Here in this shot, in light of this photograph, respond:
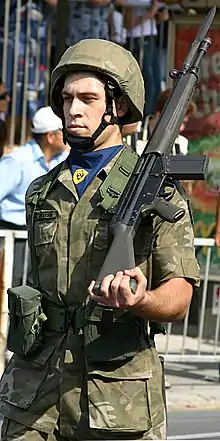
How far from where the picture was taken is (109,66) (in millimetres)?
3000

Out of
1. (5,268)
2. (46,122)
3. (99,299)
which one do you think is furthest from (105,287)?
(46,122)

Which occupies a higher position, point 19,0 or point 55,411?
point 19,0

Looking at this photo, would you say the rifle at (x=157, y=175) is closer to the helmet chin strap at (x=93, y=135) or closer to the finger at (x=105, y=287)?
the finger at (x=105, y=287)

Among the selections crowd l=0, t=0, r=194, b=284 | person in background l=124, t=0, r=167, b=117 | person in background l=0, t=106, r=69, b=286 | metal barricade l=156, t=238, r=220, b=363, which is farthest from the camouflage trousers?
person in background l=124, t=0, r=167, b=117

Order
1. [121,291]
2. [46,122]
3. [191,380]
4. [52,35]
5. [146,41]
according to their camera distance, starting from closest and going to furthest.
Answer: [121,291] → [46,122] → [191,380] → [52,35] → [146,41]

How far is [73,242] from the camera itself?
9.80 feet

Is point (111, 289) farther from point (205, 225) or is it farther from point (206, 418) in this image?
point (205, 225)

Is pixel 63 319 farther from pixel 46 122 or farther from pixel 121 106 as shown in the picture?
pixel 46 122

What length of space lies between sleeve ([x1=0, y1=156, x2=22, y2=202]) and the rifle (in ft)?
11.1

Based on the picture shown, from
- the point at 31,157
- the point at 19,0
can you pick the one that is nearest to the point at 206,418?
the point at 31,157

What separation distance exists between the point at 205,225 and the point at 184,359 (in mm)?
2066

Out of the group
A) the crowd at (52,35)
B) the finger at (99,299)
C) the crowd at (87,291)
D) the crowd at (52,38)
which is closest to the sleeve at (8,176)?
the crowd at (52,38)

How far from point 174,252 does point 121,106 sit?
505mm

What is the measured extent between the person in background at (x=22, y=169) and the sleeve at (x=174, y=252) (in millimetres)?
3516
